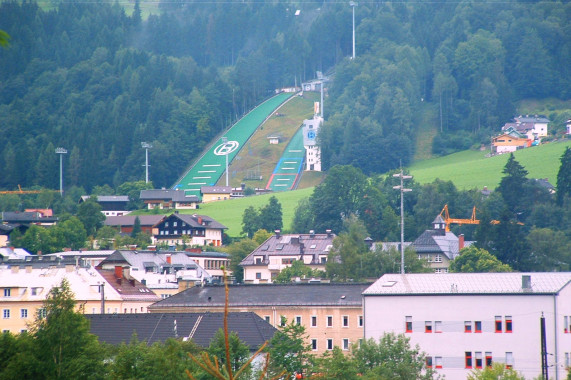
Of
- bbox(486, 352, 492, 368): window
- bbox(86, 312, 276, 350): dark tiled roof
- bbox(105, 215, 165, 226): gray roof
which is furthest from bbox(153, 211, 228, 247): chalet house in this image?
bbox(486, 352, 492, 368): window

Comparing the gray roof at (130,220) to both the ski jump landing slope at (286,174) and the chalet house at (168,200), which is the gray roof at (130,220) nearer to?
the chalet house at (168,200)

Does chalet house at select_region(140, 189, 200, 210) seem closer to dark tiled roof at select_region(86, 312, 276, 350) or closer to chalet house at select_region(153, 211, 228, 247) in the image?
chalet house at select_region(153, 211, 228, 247)

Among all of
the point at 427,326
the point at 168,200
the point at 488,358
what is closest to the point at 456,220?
the point at 168,200

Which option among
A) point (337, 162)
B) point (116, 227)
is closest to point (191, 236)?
point (116, 227)

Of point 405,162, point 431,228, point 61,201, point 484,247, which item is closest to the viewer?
point 484,247

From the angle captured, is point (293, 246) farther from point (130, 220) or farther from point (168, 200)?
point (168, 200)

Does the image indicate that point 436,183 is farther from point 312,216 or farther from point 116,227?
point 116,227

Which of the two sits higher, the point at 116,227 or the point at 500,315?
the point at 116,227
